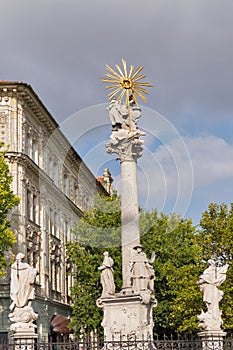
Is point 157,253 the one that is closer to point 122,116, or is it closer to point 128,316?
point 122,116

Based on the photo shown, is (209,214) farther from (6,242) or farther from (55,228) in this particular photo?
(55,228)

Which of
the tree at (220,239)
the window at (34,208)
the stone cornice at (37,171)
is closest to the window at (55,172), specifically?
the stone cornice at (37,171)

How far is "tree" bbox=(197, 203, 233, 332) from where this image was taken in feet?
109

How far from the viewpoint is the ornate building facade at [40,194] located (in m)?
40.3

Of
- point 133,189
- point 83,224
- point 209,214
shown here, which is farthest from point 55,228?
point 133,189

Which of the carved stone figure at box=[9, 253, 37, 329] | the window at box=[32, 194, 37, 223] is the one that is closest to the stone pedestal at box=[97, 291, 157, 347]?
the carved stone figure at box=[9, 253, 37, 329]

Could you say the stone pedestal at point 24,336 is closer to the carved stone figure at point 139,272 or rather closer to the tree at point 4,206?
the carved stone figure at point 139,272

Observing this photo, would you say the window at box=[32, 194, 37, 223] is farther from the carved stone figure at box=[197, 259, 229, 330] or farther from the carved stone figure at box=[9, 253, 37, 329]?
the carved stone figure at box=[9, 253, 37, 329]

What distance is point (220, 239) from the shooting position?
115 ft

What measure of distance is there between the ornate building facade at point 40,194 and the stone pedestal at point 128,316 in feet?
52.8

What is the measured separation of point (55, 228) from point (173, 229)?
32.1 feet

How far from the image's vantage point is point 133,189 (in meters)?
25.1

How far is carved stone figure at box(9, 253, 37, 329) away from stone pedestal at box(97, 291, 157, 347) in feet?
15.1

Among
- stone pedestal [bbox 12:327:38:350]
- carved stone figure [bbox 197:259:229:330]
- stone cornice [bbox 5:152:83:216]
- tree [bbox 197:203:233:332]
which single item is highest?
stone cornice [bbox 5:152:83:216]
